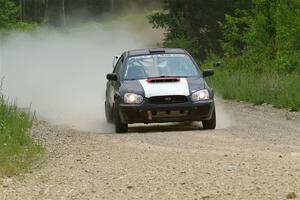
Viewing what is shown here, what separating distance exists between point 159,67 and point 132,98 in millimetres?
1571

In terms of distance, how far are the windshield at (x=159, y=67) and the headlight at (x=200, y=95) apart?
1.04m

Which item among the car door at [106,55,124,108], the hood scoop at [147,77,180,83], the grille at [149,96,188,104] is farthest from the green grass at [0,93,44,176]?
the hood scoop at [147,77,180,83]

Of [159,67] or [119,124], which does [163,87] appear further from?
[159,67]

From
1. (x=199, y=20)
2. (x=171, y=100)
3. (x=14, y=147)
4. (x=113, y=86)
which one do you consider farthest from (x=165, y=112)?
(x=199, y=20)

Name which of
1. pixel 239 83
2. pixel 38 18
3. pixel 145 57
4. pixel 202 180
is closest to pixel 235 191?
pixel 202 180

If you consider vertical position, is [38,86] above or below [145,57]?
below

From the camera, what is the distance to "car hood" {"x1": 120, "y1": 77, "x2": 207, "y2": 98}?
15.8 meters

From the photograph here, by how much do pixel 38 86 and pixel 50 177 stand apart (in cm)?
2255

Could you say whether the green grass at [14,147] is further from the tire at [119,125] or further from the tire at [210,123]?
the tire at [210,123]

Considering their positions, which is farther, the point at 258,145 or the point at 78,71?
the point at 78,71

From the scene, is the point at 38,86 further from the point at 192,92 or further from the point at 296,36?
the point at 192,92

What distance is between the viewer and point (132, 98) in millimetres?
15812

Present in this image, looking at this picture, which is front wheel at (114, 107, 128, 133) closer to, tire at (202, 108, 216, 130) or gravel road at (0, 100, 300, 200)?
gravel road at (0, 100, 300, 200)

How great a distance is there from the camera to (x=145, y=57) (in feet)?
57.8
